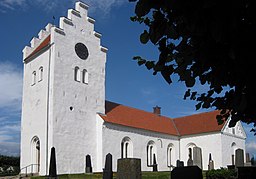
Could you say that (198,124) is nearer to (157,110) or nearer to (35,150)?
(157,110)

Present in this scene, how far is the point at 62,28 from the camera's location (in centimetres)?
2667

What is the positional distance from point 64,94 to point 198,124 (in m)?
16.7

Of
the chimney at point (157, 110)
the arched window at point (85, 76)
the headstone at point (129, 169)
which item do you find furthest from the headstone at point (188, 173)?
the chimney at point (157, 110)

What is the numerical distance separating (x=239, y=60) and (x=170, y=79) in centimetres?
69

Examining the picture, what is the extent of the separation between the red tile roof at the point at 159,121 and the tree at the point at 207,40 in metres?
24.3

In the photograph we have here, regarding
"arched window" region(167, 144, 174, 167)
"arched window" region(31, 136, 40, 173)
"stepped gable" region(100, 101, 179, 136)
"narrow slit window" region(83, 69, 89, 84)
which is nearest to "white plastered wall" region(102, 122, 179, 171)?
"arched window" region(167, 144, 174, 167)

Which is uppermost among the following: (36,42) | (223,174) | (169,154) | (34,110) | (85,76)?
(36,42)

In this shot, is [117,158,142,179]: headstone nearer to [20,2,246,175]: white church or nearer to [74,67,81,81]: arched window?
[20,2,246,175]: white church

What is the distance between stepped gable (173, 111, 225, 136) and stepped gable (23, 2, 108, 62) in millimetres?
13175

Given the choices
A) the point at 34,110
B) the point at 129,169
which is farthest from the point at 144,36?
the point at 34,110

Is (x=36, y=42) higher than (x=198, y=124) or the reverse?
higher

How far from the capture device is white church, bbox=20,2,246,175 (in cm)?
2508

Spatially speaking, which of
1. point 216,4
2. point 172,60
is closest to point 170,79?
point 172,60

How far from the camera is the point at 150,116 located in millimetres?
36750
